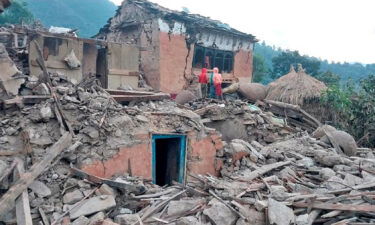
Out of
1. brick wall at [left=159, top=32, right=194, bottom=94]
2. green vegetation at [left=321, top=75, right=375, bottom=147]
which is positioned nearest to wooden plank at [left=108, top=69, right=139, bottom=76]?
brick wall at [left=159, top=32, right=194, bottom=94]

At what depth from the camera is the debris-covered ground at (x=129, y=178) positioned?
5406mm

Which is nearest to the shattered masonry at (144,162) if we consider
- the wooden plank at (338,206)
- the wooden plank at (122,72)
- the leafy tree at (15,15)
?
the wooden plank at (338,206)

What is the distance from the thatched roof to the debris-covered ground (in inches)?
219

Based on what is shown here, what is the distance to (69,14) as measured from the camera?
3766 cm

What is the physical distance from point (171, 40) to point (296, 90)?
6255 millimetres

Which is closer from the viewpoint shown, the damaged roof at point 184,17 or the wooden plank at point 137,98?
the wooden plank at point 137,98

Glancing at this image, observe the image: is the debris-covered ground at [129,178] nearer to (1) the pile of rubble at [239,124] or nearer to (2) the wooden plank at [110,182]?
(2) the wooden plank at [110,182]

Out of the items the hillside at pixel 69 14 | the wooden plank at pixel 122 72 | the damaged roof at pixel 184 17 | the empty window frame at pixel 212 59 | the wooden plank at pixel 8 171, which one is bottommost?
the wooden plank at pixel 8 171

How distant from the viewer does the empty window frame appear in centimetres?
1808

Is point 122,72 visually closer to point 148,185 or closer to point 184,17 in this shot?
point 184,17

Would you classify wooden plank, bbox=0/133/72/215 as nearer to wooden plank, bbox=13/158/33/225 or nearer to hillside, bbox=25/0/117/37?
wooden plank, bbox=13/158/33/225

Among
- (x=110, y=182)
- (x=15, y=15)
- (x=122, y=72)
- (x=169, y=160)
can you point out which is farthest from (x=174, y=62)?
(x=15, y=15)

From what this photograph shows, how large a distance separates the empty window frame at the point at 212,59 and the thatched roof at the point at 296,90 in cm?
450

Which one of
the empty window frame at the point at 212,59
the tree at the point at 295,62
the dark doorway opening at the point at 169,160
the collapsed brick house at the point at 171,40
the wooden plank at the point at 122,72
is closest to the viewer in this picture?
the dark doorway opening at the point at 169,160
